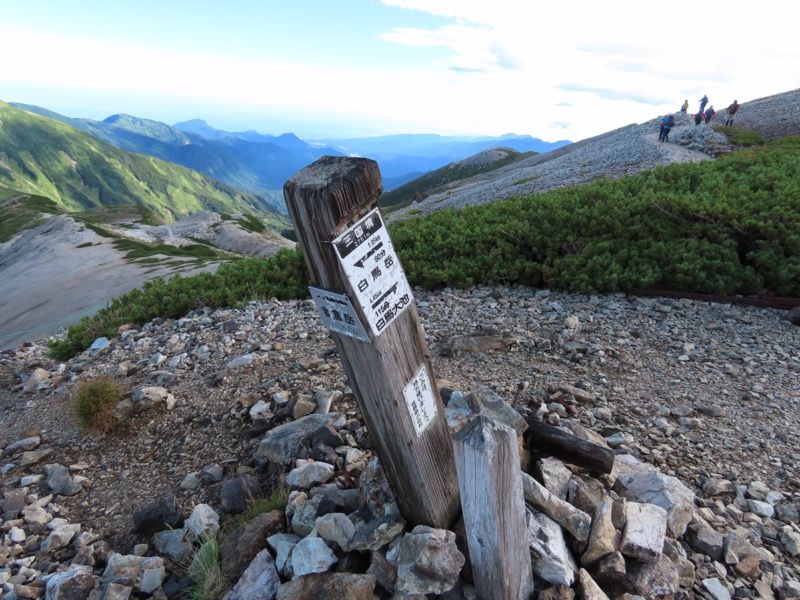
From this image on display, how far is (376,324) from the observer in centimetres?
267

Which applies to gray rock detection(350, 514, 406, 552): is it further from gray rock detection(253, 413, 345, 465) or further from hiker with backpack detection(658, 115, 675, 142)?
hiker with backpack detection(658, 115, 675, 142)

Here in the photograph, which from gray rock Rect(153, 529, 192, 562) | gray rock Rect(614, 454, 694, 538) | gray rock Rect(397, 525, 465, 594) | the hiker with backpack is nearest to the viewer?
gray rock Rect(397, 525, 465, 594)

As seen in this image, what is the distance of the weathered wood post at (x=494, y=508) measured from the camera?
8.82 ft

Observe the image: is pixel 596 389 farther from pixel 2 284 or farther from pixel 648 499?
pixel 2 284

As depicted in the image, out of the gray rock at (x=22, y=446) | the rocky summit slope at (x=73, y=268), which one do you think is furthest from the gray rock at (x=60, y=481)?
the rocky summit slope at (x=73, y=268)

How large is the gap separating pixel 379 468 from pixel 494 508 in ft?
5.12

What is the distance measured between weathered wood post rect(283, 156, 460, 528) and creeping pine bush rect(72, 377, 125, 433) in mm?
4985

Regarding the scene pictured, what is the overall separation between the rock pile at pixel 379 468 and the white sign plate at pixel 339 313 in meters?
1.60

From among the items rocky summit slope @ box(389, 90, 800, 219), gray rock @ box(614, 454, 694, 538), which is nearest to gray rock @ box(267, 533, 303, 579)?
gray rock @ box(614, 454, 694, 538)

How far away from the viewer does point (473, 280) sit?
10680 millimetres

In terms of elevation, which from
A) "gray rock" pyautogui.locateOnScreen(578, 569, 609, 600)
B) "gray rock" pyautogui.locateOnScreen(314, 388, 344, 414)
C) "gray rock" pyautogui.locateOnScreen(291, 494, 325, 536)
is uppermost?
"gray rock" pyautogui.locateOnScreen(578, 569, 609, 600)

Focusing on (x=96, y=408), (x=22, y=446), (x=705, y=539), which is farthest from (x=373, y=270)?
(x=22, y=446)

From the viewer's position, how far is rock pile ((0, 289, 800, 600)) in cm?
335

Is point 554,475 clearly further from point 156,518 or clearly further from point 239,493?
point 156,518
